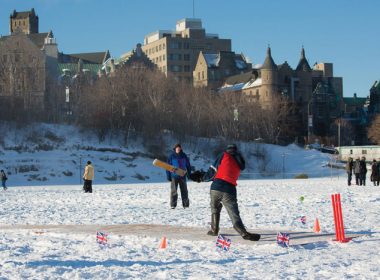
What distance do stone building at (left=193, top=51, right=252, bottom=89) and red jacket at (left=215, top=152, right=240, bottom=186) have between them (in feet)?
383

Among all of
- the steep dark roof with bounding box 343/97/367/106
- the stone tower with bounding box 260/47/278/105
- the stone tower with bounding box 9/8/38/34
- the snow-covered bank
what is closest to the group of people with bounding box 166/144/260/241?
the snow-covered bank

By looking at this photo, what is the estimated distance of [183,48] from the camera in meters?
153

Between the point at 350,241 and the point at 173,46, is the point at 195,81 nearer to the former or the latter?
the point at 173,46

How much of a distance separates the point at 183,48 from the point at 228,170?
142978mm

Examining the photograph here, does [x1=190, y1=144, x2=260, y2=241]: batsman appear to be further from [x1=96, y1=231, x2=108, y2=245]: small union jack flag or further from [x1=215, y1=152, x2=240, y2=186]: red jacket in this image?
[x1=96, y1=231, x2=108, y2=245]: small union jack flag

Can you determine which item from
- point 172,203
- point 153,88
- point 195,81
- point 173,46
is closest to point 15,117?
point 153,88

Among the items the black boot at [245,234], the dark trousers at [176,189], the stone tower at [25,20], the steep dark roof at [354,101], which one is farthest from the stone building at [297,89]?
the black boot at [245,234]

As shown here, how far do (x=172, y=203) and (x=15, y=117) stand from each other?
52208mm

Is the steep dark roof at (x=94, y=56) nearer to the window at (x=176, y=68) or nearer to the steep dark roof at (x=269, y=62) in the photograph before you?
the window at (x=176, y=68)

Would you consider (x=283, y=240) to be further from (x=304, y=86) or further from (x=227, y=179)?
(x=304, y=86)

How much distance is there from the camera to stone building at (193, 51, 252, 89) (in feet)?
427

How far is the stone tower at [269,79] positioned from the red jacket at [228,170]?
101 metres

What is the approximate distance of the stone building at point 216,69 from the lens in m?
130

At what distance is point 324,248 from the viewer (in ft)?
35.8
